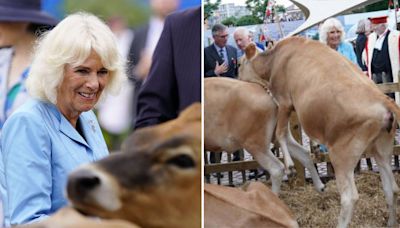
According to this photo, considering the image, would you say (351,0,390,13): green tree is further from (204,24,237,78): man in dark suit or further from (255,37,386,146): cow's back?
(204,24,237,78): man in dark suit

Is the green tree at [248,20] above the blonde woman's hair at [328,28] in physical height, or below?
above

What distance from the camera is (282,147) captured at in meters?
2.05

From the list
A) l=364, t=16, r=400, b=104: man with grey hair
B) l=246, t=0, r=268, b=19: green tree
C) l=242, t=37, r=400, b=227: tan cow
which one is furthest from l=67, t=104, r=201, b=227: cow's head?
l=364, t=16, r=400, b=104: man with grey hair

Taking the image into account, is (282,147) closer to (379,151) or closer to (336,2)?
(379,151)

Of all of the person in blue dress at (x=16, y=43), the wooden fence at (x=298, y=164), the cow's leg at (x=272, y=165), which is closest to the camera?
the person in blue dress at (x=16, y=43)

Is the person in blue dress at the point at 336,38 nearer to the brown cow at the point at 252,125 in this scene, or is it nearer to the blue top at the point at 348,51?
the blue top at the point at 348,51

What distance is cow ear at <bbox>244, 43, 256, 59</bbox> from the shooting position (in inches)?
74.5

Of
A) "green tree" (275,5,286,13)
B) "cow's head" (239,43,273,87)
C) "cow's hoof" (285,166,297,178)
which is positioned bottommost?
"cow's hoof" (285,166,297,178)

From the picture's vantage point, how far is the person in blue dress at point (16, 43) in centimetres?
155

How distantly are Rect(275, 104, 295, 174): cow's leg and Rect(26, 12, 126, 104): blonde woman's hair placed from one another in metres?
0.76

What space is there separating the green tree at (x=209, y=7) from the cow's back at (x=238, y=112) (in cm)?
26

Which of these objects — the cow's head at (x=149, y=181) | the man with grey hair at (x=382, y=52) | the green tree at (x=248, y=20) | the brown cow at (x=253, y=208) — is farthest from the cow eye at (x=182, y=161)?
the man with grey hair at (x=382, y=52)

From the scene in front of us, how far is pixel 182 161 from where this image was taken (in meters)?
1.33

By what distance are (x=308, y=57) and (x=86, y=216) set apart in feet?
3.59
